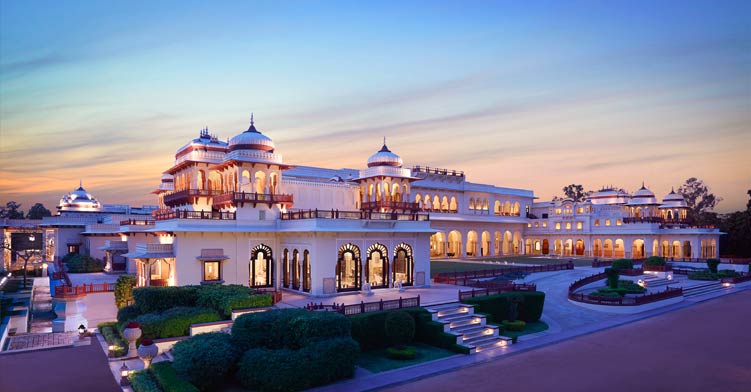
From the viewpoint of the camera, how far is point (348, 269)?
100 feet

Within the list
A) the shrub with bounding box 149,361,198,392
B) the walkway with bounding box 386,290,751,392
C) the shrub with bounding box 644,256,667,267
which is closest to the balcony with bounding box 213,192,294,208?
the shrub with bounding box 149,361,198,392

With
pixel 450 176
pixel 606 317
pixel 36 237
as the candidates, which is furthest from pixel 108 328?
pixel 36 237

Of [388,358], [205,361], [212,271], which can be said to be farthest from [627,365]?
[212,271]

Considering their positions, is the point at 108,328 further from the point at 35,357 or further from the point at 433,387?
the point at 433,387

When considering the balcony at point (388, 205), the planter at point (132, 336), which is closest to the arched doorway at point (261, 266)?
the balcony at point (388, 205)

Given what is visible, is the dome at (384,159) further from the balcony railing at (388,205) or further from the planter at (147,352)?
the planter at (147,352)

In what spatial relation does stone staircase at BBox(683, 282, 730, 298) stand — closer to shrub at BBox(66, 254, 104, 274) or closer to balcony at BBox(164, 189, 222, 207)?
balcony at BBox(164, 189, 222, 207)

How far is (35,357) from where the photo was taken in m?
19.0

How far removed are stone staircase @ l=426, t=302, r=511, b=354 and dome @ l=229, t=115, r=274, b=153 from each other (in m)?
15.2

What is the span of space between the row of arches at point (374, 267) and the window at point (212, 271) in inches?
277

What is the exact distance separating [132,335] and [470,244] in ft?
174

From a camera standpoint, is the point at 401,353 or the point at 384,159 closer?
the point at 401,353

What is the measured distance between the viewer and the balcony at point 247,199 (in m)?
30.4

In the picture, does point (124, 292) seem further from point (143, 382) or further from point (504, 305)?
point (504, 305)
